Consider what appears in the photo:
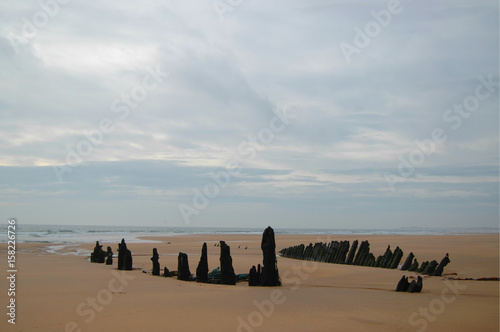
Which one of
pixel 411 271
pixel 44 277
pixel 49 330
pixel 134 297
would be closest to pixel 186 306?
pixel 134 297

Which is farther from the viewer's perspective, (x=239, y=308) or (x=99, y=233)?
(x=99, y=233)

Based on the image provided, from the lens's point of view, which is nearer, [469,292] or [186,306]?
[186,306]

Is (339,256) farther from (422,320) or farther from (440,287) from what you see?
(422,320)

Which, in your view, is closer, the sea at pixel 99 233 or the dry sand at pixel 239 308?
the dry sand at pixel 239 308

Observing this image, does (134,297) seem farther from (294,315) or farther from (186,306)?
(294,315)

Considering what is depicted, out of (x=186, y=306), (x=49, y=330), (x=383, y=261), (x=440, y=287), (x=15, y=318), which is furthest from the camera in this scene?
(x=383, y=261)

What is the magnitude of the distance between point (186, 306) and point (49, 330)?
208cm

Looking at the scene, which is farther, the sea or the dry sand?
the sea

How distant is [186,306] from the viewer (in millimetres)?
6449

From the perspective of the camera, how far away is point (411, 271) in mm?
14492

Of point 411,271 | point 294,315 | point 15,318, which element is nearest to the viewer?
point 15,318

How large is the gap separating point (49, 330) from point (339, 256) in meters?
15.1

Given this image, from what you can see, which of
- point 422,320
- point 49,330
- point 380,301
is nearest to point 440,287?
point 380,301

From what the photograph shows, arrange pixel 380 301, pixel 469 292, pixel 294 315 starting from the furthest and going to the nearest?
pixel 469 292
pixel 380 301
pixel 294 315
